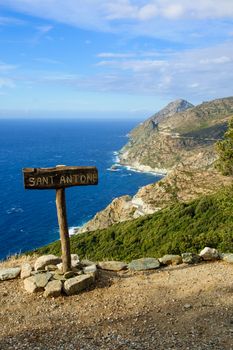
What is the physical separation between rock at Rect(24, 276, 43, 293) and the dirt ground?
0.18m

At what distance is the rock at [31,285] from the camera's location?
11.8 metres

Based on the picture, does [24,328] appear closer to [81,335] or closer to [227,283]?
[81,335]

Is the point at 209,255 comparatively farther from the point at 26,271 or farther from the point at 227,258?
the point at 26,271

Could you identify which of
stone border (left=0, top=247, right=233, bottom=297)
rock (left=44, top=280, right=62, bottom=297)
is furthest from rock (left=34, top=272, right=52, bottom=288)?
rock (left=44, top=280, right=62, bottom=297)

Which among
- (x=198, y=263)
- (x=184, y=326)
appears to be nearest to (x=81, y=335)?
(x=184, y=326)

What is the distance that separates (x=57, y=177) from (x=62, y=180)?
179 millimetres

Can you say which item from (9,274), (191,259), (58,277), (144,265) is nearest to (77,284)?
(58,277)

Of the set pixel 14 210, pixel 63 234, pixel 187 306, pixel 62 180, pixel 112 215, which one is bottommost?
pixel 112 215

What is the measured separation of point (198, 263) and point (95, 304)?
4.50 meters

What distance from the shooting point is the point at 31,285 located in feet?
38.9

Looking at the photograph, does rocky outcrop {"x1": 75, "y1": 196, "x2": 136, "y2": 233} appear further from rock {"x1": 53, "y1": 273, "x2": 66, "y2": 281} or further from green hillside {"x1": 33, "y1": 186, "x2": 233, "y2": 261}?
rock {"x1": 53, "y1": 273, "x2": 66, "y2": 281}

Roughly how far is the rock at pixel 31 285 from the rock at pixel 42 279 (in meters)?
0.08

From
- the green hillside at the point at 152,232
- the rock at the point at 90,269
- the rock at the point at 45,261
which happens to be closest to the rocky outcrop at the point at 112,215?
the green hillside at the point at 152,232

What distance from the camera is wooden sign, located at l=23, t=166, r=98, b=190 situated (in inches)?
474
